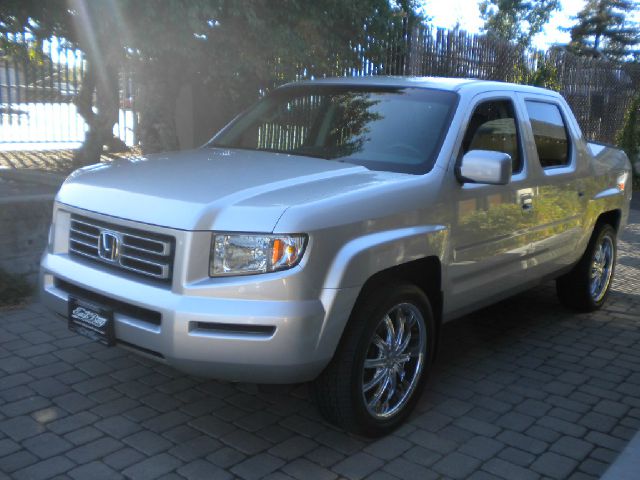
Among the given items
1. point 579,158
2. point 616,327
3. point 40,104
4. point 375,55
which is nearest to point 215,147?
point 579,158

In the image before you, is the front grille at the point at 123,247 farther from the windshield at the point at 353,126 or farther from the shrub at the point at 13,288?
the shrub at the point at 13,288

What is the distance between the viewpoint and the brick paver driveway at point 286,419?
358 centimetres

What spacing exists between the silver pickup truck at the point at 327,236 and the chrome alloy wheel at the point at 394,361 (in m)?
0.01

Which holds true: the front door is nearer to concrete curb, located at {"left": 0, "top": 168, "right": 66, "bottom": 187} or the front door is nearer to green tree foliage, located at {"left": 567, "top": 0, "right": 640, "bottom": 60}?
concrete curb, located at {"left": 0, "top": 168, "right": 66, "bottom": 187}

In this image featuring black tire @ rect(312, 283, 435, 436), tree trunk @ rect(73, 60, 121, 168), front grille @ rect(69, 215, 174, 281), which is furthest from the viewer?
tree trunk @ rect(73, 60, 121, 168)

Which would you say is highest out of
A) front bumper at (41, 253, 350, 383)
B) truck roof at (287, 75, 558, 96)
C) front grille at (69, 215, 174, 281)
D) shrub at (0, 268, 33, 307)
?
truck roof at (287, 75, 558, 96)

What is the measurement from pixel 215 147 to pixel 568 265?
2.94 m

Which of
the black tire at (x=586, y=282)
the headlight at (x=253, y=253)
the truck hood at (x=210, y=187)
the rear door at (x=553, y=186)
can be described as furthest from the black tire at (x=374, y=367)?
the black tire at (x=586, y=282)

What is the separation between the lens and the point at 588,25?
209 ft

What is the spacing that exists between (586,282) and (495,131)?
2.11 m

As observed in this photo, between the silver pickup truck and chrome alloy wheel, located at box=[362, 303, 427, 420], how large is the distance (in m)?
0.01

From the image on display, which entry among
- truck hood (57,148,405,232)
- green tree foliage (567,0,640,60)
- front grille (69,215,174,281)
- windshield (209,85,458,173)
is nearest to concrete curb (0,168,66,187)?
windshield (209,85,458,173)

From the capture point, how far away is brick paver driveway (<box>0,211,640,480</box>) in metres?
3.58

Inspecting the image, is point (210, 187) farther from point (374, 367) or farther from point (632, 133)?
point (632, 133)
